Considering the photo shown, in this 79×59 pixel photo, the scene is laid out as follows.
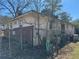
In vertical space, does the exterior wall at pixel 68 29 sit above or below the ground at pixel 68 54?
above

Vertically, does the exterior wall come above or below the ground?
above

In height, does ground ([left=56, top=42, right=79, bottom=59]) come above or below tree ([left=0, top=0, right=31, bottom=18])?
below

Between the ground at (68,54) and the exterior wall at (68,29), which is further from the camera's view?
the exterior wall at (68,29)

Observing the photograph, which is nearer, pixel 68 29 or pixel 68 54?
pixel 68 54

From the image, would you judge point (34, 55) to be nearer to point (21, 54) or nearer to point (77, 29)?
point (21, 54)

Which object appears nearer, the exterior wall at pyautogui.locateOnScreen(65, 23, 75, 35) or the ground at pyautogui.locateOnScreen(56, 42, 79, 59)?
the ground at pyautogui.locateOnScreen(56, 42, 79, 59)

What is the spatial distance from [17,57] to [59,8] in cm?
603

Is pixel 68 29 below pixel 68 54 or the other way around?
the other way around

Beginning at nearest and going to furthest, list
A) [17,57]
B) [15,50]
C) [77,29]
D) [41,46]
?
[17,57]
[15,50]
[41,46]
[77,29]

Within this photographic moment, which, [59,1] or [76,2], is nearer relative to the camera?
[76,2]

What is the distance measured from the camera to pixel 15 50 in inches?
525

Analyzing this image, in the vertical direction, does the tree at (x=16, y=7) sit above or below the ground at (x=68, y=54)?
above

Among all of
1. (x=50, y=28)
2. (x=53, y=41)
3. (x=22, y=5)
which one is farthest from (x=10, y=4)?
(x=53, y=41)

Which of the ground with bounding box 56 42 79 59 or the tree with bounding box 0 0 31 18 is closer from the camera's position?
the ground with bounding box 56 42 79 59
